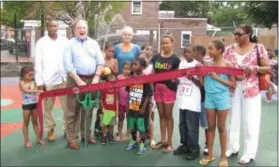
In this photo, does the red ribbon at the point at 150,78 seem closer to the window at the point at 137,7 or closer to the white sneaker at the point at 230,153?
the white sneaker at the point at 230,153

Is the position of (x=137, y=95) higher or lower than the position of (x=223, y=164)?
higher

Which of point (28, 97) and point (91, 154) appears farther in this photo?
point (28, 97)

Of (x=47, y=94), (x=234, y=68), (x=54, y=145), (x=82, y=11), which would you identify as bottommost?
(x=54, y=145)

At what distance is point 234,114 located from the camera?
4.36 m

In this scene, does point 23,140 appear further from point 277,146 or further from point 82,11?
point 82,11

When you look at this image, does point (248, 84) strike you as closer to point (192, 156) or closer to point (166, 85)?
point (166, 85)

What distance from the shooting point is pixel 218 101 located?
4.00 m

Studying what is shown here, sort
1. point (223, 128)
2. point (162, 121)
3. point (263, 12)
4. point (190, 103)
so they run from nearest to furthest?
point (223, 128)
point (190, 103)
point (162, 121)
point (263, 12)

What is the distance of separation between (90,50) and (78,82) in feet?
1.42

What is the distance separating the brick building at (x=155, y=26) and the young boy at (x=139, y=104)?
20.8ft

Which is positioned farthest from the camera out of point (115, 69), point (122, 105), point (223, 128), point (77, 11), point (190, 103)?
point (77, 11)

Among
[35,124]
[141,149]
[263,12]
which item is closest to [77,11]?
[263,12]

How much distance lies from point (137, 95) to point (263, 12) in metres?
9.12

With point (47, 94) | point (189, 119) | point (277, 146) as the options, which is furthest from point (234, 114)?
point (47, 94)
